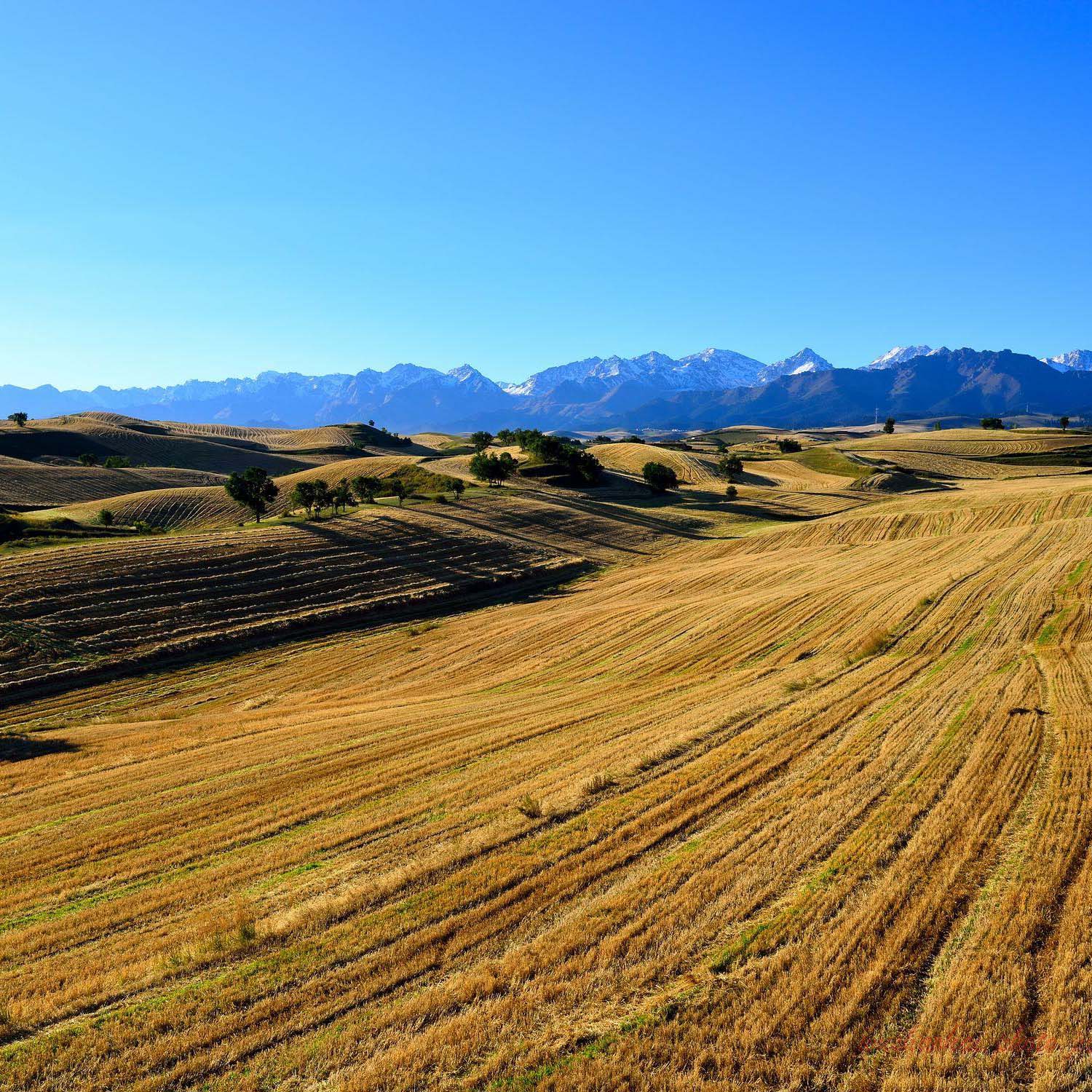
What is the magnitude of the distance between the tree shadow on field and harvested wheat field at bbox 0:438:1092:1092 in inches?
16.0

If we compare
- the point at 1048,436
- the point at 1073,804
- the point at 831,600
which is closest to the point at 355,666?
the point at 831,600

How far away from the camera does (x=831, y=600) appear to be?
3947 centimetres

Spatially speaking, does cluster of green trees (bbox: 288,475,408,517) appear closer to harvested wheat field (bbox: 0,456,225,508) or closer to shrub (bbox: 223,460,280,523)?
shrub (bbox: 223,460,280,523)

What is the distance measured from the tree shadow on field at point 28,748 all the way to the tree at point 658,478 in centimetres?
9156

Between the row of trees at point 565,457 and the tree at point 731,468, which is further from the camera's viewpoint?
the tree at point 731,468

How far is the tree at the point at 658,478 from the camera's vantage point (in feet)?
360

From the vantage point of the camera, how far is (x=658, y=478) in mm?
109500

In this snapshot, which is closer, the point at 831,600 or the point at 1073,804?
the point at 1073,804

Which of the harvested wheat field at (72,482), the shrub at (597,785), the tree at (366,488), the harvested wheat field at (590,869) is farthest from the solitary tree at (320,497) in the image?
the shrub at (597,785)

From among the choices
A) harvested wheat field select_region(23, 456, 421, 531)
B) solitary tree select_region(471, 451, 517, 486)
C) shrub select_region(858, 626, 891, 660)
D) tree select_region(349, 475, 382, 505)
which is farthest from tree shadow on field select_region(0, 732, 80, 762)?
solitary tree select_region(471, 451, 517, 486)

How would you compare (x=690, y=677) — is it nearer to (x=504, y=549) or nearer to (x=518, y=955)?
(x=518, y=955)

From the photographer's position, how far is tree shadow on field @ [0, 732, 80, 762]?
25.1m

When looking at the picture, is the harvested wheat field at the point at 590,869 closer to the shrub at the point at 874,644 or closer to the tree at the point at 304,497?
the shrub at the point at 874,644

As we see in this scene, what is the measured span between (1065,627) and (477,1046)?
3109 centimetres
